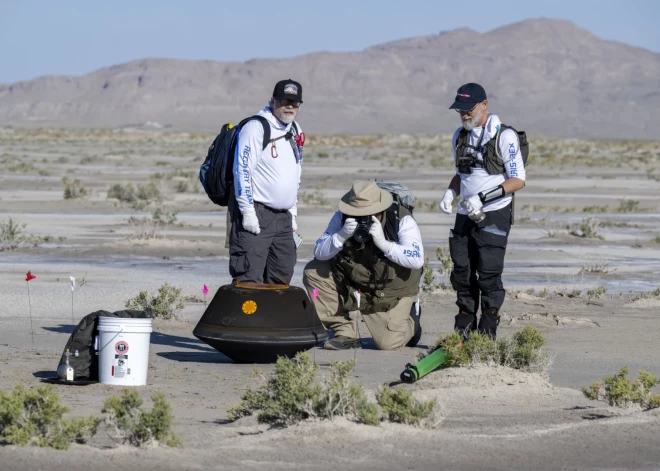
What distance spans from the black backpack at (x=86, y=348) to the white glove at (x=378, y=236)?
2114 mm

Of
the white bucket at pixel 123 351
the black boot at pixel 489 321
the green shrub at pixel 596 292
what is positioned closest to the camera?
the white bucket at pixel 123 351

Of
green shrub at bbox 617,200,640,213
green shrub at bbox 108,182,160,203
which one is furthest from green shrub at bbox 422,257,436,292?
green shrub at bbox 108,182,160,203

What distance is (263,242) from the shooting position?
9.37 meters

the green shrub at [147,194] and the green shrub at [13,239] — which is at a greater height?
the green shrub at [147,194]

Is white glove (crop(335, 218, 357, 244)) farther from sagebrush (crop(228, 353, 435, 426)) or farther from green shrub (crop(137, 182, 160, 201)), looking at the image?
green shrub (crop(137, 182, 160, 201))

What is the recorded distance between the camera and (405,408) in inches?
258

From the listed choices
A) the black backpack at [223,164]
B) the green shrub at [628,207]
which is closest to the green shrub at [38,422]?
the black backpack at [223,164]

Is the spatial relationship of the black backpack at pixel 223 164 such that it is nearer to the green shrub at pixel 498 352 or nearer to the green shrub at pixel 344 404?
the green shrub at pixel 498 352

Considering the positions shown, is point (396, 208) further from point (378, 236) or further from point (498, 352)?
point (498, 352)

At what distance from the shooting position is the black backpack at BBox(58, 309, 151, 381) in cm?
820

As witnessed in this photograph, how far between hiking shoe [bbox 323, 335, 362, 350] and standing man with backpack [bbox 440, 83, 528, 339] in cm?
103

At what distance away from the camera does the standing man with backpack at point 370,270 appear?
31.9 ft

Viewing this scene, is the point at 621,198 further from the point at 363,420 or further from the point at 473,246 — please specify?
the point at 363,420

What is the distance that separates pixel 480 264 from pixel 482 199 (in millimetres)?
508
